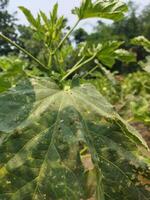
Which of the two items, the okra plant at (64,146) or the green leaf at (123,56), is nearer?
the okra plant at (64,146)

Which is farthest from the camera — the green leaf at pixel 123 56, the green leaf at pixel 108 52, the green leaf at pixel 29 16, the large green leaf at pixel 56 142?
the green leaf at pixel 123 56

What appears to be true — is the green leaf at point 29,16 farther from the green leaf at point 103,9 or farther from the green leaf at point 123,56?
the green leaf at point 123,56

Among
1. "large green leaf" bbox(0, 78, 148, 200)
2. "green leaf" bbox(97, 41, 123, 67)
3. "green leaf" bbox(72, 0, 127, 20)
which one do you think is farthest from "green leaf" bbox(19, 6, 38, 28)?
"large green leaf" bbox(0, 78, 148, 200)

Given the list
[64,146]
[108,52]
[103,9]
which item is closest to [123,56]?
[108,52]

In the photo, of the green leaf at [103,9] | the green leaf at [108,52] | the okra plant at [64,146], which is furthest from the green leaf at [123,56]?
the okra plant at [64,146]

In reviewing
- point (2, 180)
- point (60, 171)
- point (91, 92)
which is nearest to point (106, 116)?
point (91, 92)

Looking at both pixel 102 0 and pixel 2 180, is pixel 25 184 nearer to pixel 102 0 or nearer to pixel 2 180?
pixel 2 180

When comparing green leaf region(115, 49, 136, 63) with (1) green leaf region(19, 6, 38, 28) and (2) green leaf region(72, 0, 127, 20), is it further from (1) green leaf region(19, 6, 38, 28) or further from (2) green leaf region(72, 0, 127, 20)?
(1) green leaf region(19, 6, 38, 28)
